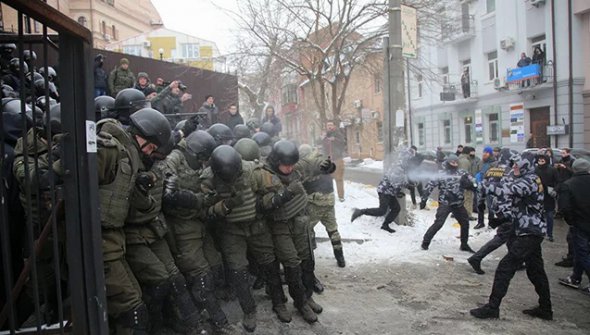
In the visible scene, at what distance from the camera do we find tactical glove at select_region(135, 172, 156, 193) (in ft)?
11.0

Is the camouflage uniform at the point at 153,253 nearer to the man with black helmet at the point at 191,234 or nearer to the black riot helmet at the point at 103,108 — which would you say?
the man with black helmet at the point at 191,234

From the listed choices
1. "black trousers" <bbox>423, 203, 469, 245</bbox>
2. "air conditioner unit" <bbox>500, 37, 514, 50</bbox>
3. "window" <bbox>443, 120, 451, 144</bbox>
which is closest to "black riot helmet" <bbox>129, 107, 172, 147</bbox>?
"black trousers" <bbox>423, 203, 469, 245</bbox>

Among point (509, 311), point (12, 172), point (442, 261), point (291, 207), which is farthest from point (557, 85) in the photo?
point (12, 172)

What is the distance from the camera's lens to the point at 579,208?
18.9 feet

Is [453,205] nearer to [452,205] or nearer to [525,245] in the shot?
[452,205]

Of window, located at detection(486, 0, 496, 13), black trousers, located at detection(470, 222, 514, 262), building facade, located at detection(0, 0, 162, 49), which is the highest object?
building facade, located at detection(0, 0, 162, 49)

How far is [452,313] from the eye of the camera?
5.25 metres

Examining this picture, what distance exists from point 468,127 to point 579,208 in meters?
23.1

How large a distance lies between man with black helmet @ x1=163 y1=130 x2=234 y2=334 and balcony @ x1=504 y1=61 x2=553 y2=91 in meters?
20.9

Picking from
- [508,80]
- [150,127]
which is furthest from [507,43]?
[150,127]

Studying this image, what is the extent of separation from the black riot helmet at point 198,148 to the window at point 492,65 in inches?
940

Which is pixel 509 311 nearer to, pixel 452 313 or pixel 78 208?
pixel 452 313

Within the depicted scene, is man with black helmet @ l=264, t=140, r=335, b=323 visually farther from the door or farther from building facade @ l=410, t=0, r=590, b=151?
the door

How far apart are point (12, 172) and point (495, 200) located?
510 centimetres
